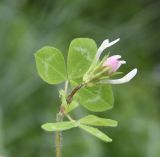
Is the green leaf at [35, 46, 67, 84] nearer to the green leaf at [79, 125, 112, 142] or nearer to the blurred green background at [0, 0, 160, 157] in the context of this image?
the green leaf at [79, 125, 112, 142]

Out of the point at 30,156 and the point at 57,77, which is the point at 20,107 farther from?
the point at 57,77

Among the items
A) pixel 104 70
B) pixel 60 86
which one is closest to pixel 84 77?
pixel 104 70

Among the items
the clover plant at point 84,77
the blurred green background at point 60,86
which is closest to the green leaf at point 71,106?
the clover plant at point 84,77

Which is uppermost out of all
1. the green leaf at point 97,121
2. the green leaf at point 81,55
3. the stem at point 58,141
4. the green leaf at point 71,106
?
the green leaf at point 81,55

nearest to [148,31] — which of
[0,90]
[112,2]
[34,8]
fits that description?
[112,2]

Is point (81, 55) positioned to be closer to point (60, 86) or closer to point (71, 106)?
point (71, 106)

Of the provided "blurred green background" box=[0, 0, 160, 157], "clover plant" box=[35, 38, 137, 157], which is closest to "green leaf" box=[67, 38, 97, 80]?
"clover plant" box=[35, 38, 137, 157]

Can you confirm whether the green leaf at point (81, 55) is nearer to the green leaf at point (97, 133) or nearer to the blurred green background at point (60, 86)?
the green leaf at point (97, 133)
